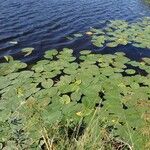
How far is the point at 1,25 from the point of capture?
11992 millimetres

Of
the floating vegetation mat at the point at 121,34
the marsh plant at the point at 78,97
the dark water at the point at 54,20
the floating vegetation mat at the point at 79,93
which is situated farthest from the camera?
the floating vegetation mat at the point at 121,34

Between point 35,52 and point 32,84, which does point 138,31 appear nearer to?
point 35,52

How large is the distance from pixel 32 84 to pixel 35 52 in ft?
8.23

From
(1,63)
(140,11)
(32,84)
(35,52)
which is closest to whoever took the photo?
(32,84)

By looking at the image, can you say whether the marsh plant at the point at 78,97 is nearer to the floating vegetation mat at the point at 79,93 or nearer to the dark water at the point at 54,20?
the floating vegetation mat at the point at 79,93

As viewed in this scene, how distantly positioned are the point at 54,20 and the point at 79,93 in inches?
257

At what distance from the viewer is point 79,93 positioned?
739cm

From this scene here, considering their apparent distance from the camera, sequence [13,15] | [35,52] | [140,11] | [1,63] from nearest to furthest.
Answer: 1. [1,63]
2. [35,52]
3. [13,15]
4. [140,11]

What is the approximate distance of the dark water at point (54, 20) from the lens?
10.5 meters

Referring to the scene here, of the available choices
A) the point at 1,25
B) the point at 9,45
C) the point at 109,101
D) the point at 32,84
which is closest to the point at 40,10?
the point at 1,25

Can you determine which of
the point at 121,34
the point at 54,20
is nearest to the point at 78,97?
the point at 121,34

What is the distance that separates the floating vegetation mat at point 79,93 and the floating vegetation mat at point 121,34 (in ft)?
4.27

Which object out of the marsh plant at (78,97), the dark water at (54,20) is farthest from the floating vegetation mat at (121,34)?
the marsh plant at (78,97)

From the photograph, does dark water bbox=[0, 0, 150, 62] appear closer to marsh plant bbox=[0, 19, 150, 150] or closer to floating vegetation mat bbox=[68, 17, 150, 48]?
floating vegetation mat bbox=[68, 17, 150, 48]
